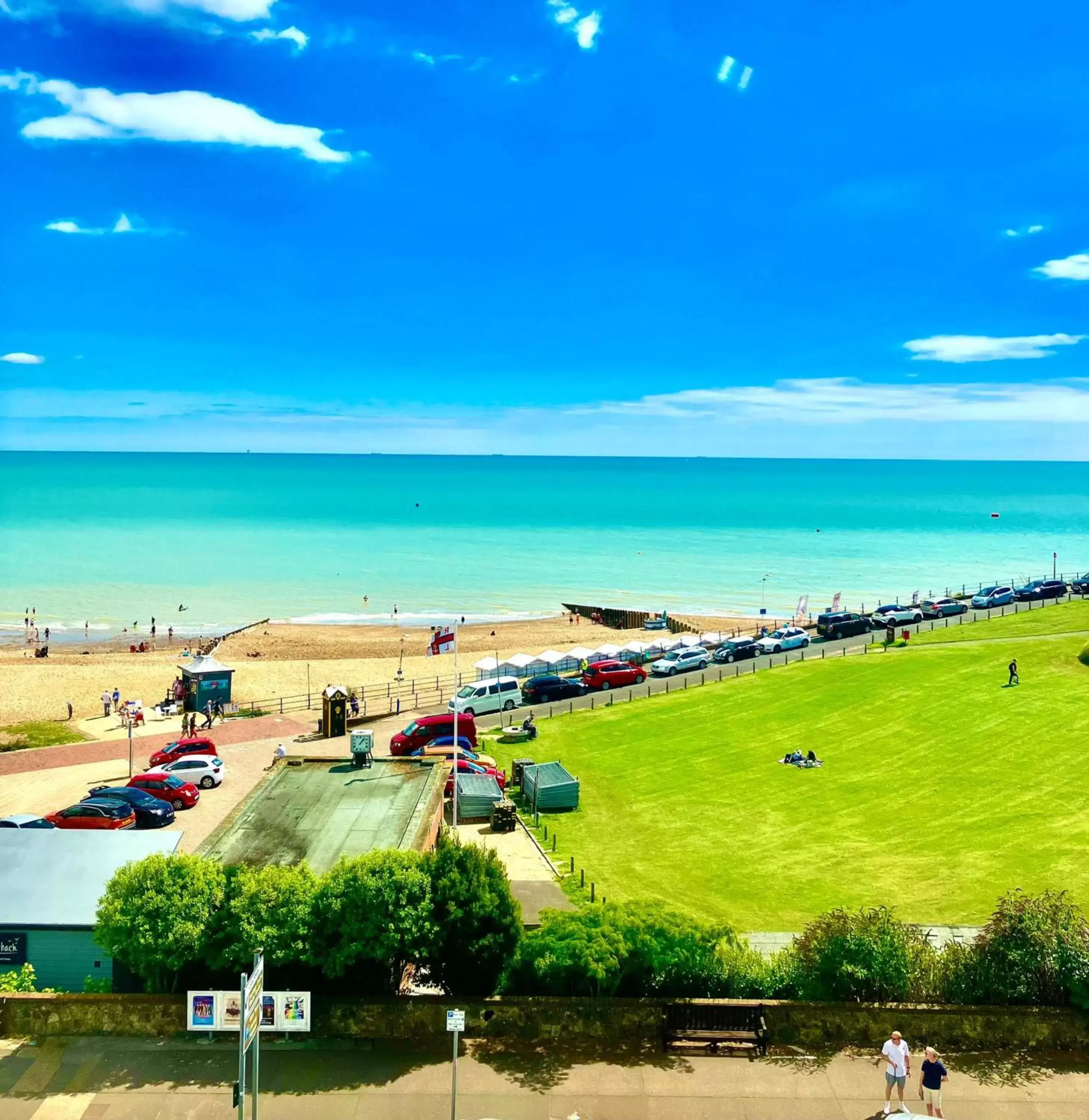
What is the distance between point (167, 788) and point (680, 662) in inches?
1112

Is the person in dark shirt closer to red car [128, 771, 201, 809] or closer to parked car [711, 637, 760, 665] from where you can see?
red car [128, 771, 201, 809]

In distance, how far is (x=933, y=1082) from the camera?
14195 mm

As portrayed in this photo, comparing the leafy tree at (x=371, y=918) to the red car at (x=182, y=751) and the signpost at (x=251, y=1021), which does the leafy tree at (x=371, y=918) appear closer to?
the signpost at (x=251, y=1021)

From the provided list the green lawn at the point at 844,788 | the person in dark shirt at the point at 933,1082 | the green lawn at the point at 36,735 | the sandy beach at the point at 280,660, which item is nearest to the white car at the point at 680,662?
the green lawn at the point at 844,788

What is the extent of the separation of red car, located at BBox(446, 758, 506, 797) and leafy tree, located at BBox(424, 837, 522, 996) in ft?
42.9

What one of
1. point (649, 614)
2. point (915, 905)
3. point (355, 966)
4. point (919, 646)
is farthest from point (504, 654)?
point (355, 966)

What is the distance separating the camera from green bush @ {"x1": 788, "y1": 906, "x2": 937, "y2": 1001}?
658 inches

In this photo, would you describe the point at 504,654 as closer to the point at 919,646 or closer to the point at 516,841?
the point at 919,646

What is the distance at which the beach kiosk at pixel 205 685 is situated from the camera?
45.2 meters

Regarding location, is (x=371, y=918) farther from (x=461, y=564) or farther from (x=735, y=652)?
(x=461, y=564)

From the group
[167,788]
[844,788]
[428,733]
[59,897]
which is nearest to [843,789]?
[844,788]

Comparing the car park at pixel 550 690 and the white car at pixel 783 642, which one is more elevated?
the white car at pixel 783 642

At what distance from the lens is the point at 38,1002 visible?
54.3ft

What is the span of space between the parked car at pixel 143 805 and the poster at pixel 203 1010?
55.1 feet
